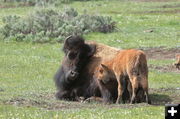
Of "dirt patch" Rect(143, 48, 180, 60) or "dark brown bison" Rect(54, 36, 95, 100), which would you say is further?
"dirt patch" Rect(143, 48, 180, 60)

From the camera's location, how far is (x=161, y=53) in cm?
2230

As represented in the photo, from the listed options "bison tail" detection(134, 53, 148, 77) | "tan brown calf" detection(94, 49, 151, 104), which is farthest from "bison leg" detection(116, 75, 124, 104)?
"bison tail" detection(134, 53, 148, 77)

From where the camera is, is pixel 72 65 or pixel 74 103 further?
pixel 72 65

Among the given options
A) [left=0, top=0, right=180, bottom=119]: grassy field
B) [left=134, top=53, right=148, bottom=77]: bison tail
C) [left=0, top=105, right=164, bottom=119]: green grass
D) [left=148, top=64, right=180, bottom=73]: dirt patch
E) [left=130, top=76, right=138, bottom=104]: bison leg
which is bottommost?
[left=148, top=64, right=180, bottom=73]: dirt patch

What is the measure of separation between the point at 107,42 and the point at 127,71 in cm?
1317

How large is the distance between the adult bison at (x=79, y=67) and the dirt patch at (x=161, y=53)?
8140 millimetres

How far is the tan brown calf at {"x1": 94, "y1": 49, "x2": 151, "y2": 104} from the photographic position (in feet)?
38.7

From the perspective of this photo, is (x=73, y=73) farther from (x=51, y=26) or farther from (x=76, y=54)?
(x=51, y=26)

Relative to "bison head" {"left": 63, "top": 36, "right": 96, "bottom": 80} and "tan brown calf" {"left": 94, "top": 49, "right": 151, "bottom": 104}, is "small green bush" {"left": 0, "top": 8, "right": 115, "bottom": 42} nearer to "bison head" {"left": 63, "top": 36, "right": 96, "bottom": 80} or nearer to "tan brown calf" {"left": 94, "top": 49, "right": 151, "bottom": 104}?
"bison head" {"left": 63, "top": 36, "right": 96, "bottom": 80}

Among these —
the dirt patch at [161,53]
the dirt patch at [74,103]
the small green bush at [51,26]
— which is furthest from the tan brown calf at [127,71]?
the small green bush at [51,26]

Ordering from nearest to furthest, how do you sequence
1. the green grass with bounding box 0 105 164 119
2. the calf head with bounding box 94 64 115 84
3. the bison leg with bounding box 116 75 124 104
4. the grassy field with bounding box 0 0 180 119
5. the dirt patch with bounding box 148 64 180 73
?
the green grass with bounding box 0 105 164 119
the grassy field with bounding box 0 0 180 119
the bison leg with bounding box 116 75 124 104
the calf head with bounding box 94 64 115 84
the dirt patch with bounding box 148 64 180 73

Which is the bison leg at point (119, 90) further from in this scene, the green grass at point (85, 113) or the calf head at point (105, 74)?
the green grass at point (85, 113)

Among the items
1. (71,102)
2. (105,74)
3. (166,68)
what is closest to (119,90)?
(105,74)

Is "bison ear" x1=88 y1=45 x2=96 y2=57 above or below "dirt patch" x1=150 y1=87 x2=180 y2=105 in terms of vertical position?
above
